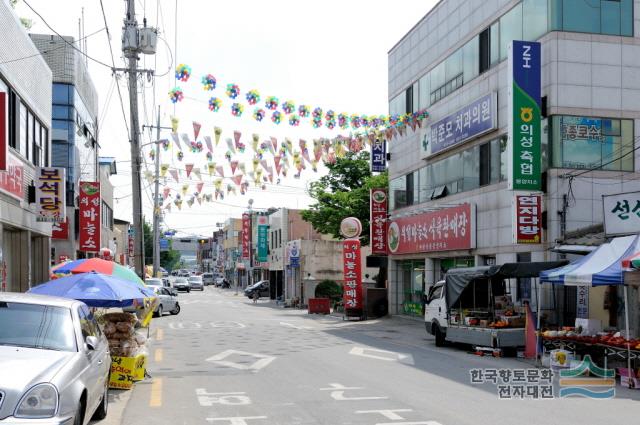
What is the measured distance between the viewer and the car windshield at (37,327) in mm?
7719

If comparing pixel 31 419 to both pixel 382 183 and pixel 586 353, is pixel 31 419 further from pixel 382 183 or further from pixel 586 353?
pixel 382 183

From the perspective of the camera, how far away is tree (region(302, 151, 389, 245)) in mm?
43625

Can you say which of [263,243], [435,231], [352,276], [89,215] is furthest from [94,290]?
[263,243]

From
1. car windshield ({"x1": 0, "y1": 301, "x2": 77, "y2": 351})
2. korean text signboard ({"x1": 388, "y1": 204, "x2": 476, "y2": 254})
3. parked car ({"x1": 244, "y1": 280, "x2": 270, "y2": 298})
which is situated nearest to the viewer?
car windshield ({"x1": 0, "y1": 301, "x2": 77, "y2": 351})

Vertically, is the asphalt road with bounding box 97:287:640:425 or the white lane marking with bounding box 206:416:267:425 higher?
the white lane marking with bounding box 206:416:267:425

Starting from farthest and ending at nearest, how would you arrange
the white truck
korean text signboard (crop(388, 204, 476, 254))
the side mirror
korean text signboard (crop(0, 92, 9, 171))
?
1. korean text signboard (crop(388, 204, 476, 254))
2. the white truck
3. korean text signboard (crop(0, 92, 9, 171))
4. the side mirror

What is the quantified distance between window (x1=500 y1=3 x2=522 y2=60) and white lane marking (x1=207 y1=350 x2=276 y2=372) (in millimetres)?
12840

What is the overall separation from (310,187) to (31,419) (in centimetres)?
3961

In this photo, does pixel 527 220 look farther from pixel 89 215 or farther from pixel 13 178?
pixel 89 215

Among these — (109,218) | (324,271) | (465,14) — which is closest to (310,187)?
(324,271)

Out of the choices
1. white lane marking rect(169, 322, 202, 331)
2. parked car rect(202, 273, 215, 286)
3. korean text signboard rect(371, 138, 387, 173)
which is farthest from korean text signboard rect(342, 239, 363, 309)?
parked car rect(202, 273, 215, 286)

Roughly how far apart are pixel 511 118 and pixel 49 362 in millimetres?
16651

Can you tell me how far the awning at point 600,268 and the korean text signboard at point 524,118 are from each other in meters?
5.18

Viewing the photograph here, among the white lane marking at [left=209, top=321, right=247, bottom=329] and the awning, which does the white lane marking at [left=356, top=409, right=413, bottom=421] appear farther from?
the white lane marking at [left=209, top=321, right=247, bottom=329]
